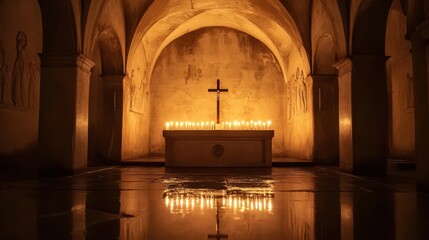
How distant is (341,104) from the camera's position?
29.7 ft

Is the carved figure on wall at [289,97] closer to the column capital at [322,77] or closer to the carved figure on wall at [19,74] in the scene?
the column capital at [322,77]

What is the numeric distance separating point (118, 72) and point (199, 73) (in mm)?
5662

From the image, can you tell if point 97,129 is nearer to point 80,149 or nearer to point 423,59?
point 80,149

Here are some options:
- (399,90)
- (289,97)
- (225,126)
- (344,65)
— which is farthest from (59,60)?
(399,90)

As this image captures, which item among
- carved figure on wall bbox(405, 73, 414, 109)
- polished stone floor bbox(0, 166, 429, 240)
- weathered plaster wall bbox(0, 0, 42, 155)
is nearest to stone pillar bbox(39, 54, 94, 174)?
weathered plaster wall bbox(0, 0, 42, 155)

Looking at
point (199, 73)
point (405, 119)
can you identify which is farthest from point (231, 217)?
point (199, 73)

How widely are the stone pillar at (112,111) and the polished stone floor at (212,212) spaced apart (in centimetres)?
626

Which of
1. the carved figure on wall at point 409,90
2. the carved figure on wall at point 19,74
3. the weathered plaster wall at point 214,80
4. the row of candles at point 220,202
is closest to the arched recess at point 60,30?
the carved figure on wall at point 19,74

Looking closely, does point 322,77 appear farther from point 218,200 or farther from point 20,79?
point 20,79

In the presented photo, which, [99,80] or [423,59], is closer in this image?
[423,59]

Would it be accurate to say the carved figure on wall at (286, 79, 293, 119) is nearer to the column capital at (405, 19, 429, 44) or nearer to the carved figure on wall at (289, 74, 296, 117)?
the carved figure on wall at (289, 74, 296, 117)

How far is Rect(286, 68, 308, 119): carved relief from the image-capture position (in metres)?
13.3

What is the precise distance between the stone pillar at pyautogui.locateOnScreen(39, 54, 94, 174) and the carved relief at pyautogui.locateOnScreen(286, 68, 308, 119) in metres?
8.08

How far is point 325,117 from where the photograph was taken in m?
12.0
